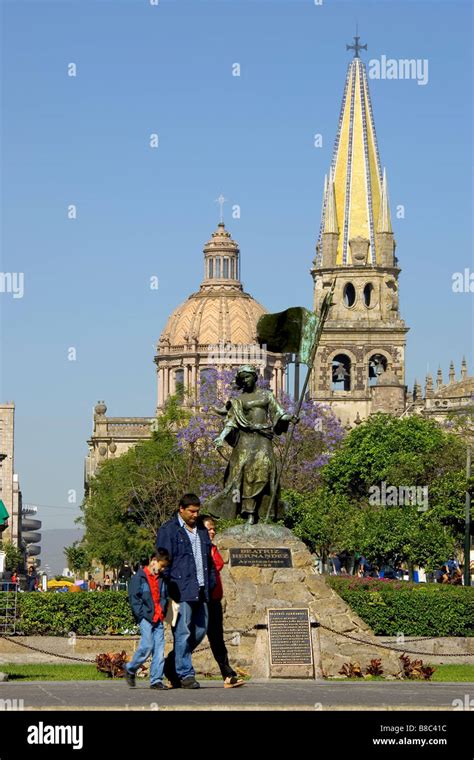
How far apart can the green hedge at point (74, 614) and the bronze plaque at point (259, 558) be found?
18.7 feet

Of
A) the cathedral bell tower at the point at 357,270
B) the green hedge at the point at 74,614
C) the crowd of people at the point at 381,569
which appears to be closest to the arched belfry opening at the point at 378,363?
the cathedral bell tower at the point at 357,270

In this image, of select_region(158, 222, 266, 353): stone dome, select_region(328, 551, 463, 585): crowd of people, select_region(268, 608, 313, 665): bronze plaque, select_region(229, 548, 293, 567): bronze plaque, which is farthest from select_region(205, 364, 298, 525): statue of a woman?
select_region(158, 222, 266, 353): stone dome

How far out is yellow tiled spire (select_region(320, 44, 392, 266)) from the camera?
494 feet

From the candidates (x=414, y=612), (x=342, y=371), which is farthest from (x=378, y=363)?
(x=414, y=612)

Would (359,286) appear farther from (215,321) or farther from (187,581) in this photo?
(187,581)

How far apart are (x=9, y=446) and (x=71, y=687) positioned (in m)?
155

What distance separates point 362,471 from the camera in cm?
8688

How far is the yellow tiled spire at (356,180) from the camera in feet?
494

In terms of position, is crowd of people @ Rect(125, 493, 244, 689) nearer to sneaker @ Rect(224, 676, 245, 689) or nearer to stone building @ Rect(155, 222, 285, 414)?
sneaker @ Rect(224, 676, 245, 689)

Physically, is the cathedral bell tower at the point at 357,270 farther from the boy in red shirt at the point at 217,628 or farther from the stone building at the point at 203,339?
the boy in red shirt at the point at 217,628

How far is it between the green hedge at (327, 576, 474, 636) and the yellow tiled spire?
113 m

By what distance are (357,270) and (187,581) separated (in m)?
129
